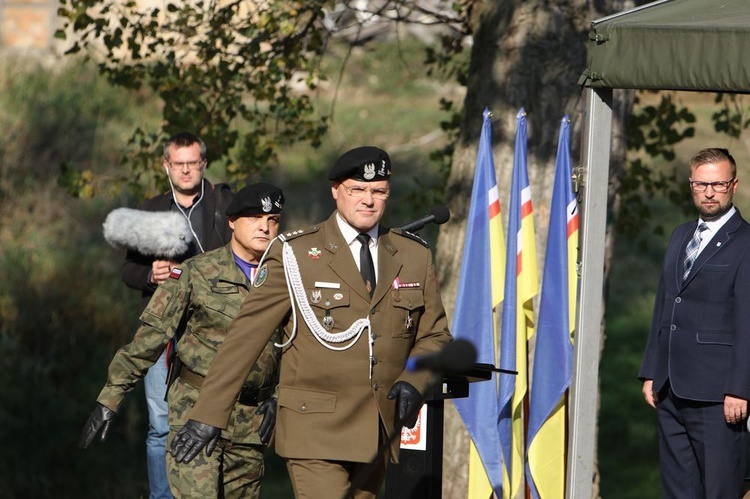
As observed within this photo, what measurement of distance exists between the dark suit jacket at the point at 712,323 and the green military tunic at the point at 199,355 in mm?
1802

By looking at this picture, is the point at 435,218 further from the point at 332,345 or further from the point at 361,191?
the point at 332,345

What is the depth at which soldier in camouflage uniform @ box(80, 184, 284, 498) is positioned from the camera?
6051 mm

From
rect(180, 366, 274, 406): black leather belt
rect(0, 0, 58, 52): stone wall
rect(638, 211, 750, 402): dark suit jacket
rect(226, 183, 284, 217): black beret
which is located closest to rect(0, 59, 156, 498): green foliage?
rect(0, 0, 58, 52): stone wall

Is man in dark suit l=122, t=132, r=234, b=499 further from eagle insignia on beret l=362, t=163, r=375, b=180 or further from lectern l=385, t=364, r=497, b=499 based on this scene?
eagle insignia on beret l=362, t=163, r=375, b=180

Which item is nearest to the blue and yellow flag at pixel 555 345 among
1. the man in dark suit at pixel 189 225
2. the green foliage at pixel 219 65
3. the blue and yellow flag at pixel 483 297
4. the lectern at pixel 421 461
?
the blue and yellow flag at pixel 483 297

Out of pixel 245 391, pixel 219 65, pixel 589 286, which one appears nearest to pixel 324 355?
pixel 245 391

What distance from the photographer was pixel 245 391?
19.9ft

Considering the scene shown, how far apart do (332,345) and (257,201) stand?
1044 mm

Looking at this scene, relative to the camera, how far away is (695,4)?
5.72 metres

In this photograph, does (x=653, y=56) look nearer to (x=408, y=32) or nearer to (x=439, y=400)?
(x=439, y=400)

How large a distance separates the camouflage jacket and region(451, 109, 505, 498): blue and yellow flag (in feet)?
3.45

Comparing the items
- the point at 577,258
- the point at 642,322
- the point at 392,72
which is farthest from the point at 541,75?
the point at 392,72

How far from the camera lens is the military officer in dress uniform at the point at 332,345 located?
17.2 feet

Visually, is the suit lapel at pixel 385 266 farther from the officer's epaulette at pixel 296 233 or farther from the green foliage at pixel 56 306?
the green foliage at pixel 56 306
